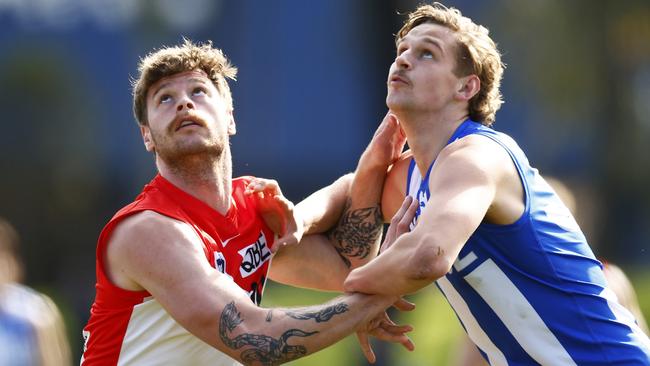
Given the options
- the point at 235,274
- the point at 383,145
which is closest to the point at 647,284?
the point at 383,145

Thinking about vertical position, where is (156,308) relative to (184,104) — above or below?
below

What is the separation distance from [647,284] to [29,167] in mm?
8503

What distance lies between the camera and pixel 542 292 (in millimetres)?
5242

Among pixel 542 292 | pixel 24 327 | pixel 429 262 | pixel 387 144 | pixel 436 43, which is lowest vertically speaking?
pixel 24 327

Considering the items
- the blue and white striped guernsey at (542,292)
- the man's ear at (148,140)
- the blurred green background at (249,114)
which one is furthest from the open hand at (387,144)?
the blurred green background at (249,114)

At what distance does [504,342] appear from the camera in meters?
5.39

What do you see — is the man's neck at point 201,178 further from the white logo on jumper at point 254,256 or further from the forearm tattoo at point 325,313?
the forearm tattoo at point 325,313

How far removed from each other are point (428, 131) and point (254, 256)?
1.07 metres

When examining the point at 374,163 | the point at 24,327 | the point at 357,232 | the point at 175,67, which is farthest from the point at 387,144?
the point at 24,327

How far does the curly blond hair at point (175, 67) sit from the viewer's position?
19.3ft

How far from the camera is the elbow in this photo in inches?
191

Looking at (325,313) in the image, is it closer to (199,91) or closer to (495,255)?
(495,255)

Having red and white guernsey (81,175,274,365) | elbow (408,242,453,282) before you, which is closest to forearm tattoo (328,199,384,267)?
red and white guernsey (81,175,274,365)

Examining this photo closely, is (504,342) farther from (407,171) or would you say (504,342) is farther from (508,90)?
(508,90)
